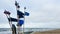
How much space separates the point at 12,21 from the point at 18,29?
88 centimetres

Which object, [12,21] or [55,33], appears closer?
[12,21]

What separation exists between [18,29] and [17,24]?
1.20ft

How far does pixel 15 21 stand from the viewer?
15.8 m

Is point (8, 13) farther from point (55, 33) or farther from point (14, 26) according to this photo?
point (55, 33)

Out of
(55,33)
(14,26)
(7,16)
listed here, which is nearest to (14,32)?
(14,26)

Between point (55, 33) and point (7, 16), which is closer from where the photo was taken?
point (7, 16)

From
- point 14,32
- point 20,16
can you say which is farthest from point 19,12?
point 14,32

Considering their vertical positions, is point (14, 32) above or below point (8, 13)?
below

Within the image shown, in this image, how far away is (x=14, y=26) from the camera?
15.1 meters

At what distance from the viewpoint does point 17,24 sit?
15.4 meters

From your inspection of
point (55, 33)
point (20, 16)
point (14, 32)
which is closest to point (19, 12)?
point (20, 16)

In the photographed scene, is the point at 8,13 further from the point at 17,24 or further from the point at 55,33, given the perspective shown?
the point at 55,33

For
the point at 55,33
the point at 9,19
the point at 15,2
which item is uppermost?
the point at 15,2

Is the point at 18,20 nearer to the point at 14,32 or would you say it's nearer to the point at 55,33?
the point at 14,32
